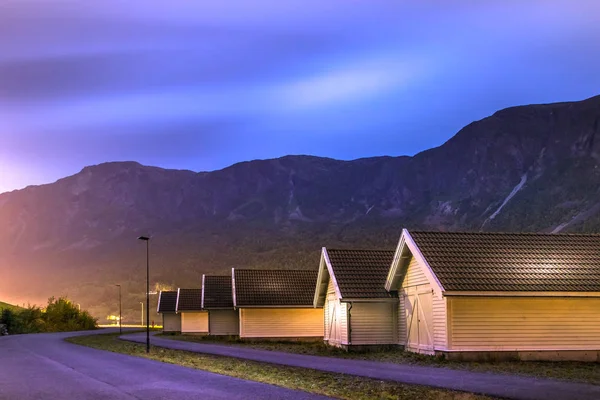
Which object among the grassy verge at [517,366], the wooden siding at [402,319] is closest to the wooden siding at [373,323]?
the wooden siding at [402,319]

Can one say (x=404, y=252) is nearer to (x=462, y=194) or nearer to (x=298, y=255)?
(x=298, y=255)

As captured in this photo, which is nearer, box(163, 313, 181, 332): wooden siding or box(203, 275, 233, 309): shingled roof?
box(203, 275, 233, 309): shingled roof

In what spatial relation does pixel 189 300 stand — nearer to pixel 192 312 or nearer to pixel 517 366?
pixel 192 312

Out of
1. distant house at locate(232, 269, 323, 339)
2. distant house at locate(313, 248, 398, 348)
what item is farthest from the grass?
distant house at locate(232, 269, 323, 339)

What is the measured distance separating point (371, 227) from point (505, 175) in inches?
1475

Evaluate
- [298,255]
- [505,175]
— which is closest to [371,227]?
[298,255]

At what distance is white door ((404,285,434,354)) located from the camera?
29.4 m

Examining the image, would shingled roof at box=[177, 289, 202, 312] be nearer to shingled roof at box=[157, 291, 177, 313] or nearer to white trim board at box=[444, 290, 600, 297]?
shingled roof at box=[157, 291, 177, 313]

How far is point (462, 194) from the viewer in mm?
168250

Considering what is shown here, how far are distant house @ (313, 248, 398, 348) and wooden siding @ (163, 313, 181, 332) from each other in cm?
4514

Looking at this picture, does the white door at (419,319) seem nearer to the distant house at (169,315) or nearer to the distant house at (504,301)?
the distant house at (504,301)

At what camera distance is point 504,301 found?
28.0 meters

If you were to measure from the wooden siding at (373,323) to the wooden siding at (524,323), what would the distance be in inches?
285

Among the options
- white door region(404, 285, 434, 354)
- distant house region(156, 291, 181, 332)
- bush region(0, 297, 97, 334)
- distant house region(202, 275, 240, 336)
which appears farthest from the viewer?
bush region(0, 297, 97, 334)
